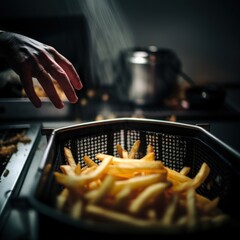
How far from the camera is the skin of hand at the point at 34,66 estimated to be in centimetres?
118

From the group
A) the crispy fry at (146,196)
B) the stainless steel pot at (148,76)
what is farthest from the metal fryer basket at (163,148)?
the stainless steel pot at (148,76)

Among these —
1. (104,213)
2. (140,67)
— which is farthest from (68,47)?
(104,213)

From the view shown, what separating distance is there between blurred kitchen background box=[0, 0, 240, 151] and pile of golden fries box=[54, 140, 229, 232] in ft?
4.22

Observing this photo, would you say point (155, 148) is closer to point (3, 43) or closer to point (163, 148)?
point (163, 148)

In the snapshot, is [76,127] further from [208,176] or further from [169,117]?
[169,117]

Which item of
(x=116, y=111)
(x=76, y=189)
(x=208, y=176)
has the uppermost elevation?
(x=76, y=189)

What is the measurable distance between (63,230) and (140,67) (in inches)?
74.3

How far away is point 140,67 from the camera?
244cm

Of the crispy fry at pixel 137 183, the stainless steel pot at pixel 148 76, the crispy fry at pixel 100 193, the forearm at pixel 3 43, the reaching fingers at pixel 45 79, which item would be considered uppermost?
the forearm at pixel 3 43

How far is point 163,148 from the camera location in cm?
126

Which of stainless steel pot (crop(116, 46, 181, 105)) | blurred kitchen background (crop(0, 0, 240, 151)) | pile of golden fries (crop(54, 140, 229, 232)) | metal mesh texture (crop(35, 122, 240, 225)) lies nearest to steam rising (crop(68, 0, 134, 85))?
blurred kitchen background (crop(0, 0, 240, 151))

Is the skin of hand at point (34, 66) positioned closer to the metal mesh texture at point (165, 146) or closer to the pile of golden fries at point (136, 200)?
the metal mesh texture at point (165, 146)

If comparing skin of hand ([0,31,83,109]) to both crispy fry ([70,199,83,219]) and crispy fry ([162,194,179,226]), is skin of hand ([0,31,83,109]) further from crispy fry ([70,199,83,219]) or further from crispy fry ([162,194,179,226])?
crispy fry ([162,194,179,226])

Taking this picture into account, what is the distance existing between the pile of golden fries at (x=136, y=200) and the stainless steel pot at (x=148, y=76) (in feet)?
4.97
